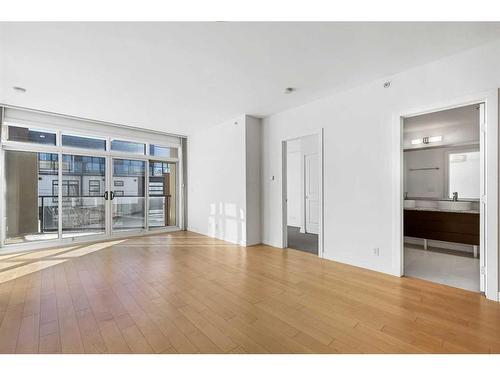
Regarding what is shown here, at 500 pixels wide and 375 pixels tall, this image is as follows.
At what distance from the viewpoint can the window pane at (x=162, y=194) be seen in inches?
261

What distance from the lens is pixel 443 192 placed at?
4.87m

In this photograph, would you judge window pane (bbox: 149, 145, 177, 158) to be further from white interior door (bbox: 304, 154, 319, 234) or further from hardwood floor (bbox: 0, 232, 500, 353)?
white interior door (bbox: 304, 154, 319, 234)

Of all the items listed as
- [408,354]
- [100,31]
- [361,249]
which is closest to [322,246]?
[361,249]

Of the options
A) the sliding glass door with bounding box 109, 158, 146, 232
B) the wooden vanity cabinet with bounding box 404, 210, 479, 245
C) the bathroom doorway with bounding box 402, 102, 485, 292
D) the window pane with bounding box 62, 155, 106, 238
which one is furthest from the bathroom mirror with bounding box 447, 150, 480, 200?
the window pane with bounding box 62, 155, 106, 238

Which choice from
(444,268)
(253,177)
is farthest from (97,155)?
(444,268)

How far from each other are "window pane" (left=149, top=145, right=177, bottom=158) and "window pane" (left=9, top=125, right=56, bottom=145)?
210 centimetres

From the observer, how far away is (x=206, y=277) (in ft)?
10.9

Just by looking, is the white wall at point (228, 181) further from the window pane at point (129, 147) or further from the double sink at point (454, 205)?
the double sink at point (454, 205)

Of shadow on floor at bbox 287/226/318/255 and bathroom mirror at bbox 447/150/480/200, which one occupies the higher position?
bathroom mirror at bbox 447/150/480/200

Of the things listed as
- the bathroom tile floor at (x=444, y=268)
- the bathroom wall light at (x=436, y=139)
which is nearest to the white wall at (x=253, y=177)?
the bathroom tile floor at (x=444, y=268)

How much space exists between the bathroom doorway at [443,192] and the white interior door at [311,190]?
6.83 feet

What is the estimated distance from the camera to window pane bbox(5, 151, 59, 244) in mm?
4711

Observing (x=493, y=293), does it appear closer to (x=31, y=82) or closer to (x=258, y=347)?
(x=258, y=347)

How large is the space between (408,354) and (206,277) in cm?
237
